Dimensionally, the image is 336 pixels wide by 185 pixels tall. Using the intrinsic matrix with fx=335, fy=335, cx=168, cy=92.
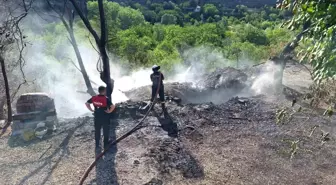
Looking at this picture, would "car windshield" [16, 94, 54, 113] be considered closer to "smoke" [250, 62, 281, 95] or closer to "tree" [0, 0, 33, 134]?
"tree" [0, 0, 33, 134]

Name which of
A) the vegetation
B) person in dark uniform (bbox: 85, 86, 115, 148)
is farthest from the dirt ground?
the vegetation

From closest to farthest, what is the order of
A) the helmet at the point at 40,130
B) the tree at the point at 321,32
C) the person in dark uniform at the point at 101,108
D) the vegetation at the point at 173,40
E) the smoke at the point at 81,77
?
the tree at the point at 321,32 < the person in dark uniform at the point at 101,108 < the helmet at the point at 40,130 < the smoke at the point at 81,77 < the vegetation at the point at 173,40

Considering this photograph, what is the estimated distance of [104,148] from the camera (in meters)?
7.53

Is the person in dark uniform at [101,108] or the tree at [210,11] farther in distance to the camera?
the tree at [210,11]

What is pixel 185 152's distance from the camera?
768 cm

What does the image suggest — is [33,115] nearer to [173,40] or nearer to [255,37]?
[173,40]

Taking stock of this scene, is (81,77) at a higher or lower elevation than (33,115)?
lower

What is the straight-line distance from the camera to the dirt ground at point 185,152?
6.64 metres

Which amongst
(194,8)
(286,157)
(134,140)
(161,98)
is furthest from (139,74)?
(194,8)

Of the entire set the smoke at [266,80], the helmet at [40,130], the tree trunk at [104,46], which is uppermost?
Answer: the tree trunk at [104,46]

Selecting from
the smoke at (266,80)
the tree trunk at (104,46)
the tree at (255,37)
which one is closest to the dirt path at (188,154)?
the tree trunk at (104,46)

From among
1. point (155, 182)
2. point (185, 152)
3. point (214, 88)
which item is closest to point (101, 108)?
point (155, 182)

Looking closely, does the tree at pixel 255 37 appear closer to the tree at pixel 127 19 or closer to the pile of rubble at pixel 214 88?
the tree at pixel 127 19

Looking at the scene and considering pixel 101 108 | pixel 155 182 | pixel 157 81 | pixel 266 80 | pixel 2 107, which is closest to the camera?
pixel 155 182
